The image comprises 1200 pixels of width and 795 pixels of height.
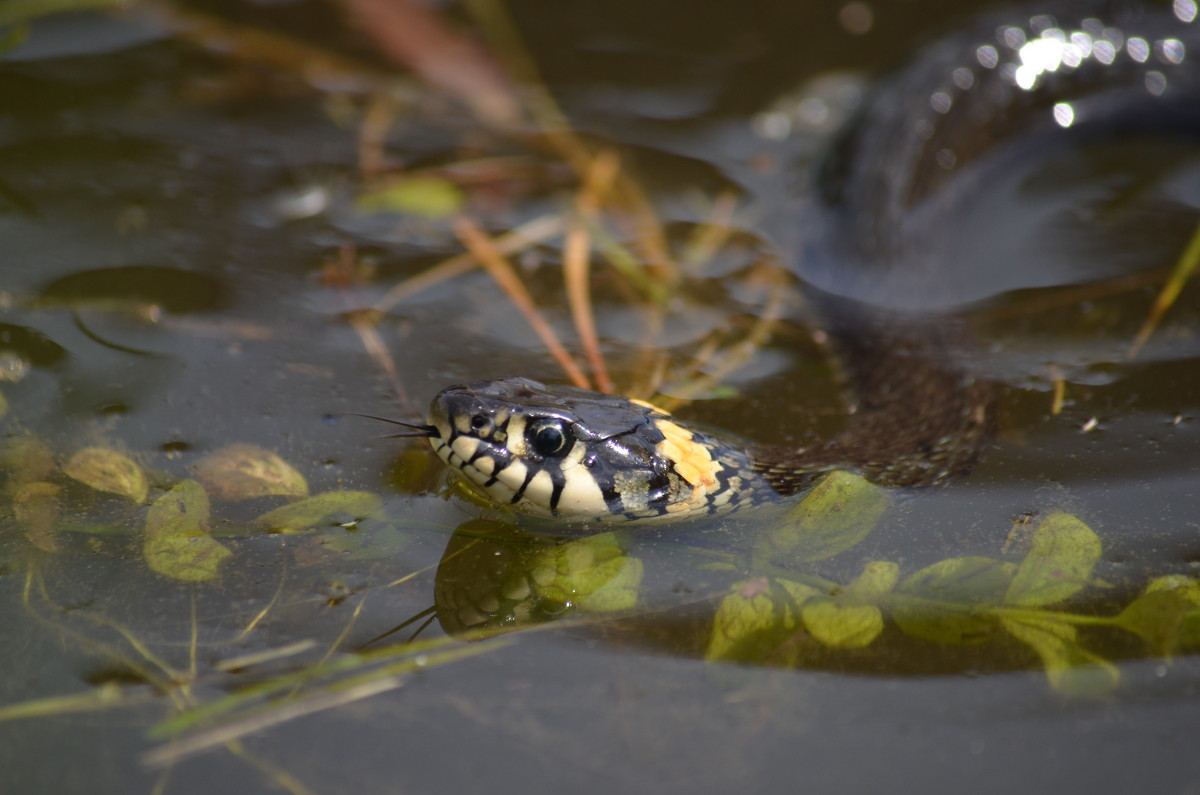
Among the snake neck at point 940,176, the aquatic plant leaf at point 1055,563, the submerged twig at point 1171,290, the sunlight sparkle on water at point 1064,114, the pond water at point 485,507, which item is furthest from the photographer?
the sunlight sparkle on water at point 1064,114

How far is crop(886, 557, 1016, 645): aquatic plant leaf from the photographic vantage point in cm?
243

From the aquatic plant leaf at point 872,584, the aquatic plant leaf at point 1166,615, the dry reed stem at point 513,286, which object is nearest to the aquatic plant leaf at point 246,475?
the dry reed stem at point 513,286

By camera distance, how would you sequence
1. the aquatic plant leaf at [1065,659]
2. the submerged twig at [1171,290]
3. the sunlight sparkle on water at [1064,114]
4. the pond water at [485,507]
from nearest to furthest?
the pond water at [485,507], the aquatic plant leaf at [1065,659], the submerged twig at [1171,290], the sunlight sparkle on water at [1064,114]

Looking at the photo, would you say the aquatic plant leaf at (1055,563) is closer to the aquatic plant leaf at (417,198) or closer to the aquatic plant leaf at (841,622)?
the aquatic plant leaf at (841,622)

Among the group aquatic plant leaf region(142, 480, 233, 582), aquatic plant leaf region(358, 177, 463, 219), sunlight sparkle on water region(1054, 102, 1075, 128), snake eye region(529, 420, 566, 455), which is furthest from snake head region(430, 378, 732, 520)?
sunlight sparkle on water region(1054, 102, 1075, 128)

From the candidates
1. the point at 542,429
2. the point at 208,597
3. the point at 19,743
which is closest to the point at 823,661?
the point at 542,429

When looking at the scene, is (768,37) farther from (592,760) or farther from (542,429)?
(592,760)

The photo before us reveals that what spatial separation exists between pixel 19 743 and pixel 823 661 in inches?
73.7

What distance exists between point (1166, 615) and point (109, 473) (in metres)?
2.96

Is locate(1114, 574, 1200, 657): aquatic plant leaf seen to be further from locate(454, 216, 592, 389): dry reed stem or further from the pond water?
locate(454, 216, 592, 389): dry reed stem

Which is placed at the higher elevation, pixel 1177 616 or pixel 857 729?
pixel 1177 616

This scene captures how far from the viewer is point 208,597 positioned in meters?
2.45

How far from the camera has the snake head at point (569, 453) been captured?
2783 millimetres

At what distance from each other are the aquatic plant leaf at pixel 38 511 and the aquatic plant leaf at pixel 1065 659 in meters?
2.58
